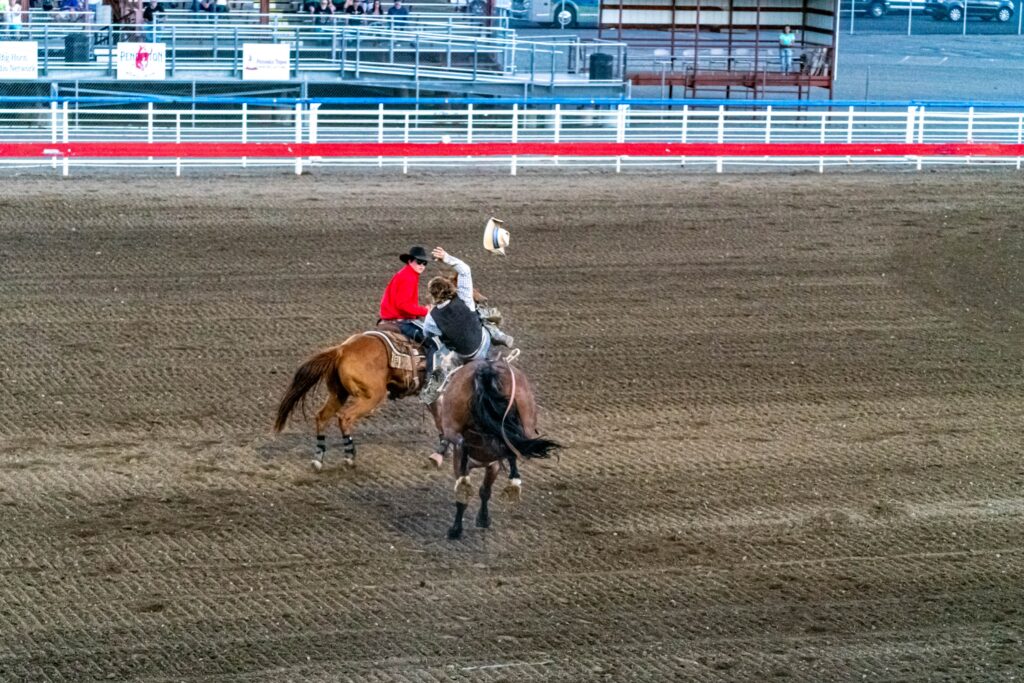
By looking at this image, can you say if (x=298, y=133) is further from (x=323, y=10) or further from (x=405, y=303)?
(x=405, y=303)

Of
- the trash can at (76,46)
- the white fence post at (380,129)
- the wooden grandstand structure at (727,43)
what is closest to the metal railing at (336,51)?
the trash can at (76,46)

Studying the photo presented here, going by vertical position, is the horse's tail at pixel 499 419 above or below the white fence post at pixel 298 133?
below

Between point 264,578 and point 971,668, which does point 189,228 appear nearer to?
point 264,578

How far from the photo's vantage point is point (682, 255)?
762 inches

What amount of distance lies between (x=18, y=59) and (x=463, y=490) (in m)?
19.5

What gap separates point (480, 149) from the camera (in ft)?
77.8

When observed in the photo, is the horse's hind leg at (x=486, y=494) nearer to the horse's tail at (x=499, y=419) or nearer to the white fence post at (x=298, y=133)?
the horse's tail at (x=499, y=419)

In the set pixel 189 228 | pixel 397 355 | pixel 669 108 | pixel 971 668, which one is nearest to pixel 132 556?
pixel 397 355

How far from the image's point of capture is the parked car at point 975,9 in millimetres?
55141

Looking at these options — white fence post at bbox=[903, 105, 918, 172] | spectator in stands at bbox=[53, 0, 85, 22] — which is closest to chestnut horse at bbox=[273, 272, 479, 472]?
white fence post at bbox=[903, 105, 918, 172]

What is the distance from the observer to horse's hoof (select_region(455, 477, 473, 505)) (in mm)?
10586

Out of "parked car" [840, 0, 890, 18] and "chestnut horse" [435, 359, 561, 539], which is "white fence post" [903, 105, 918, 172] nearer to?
"chestnut horse" [435, 359, 561, 539]

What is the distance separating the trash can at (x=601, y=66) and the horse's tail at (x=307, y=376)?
19787mm

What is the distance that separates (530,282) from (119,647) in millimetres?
9849
